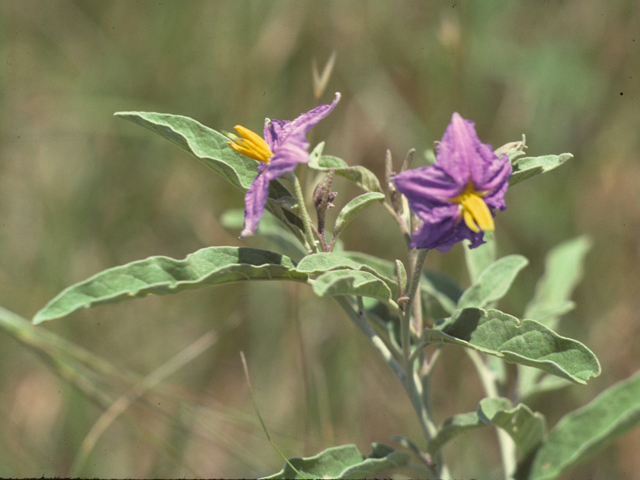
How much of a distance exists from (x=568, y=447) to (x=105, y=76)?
4.00 metres

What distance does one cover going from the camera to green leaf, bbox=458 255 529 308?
2.02 meters

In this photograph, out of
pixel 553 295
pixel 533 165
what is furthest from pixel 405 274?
pixel 553 295

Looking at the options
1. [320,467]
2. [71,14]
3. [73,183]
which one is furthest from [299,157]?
[71,14]

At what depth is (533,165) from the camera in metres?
1.54

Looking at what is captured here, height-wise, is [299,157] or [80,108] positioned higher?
[80,108]

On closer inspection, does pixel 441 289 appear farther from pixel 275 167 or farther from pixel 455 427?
pixel 275 167

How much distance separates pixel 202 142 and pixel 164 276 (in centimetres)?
41

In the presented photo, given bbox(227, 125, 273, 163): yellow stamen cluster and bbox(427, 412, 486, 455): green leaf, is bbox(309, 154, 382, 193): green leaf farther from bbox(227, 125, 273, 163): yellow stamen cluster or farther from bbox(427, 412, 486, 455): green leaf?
bbox(427, 412, 486, 455): green leaf

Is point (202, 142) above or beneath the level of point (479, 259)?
above

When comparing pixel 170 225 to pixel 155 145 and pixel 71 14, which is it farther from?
pixel 71 14

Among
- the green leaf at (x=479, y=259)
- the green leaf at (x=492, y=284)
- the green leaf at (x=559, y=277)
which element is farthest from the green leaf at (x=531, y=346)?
the green leaf at (x=559, y=277)

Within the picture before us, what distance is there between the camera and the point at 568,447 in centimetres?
197

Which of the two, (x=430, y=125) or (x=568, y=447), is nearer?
(x=568, y=447)

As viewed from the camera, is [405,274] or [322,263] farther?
[405,274]
